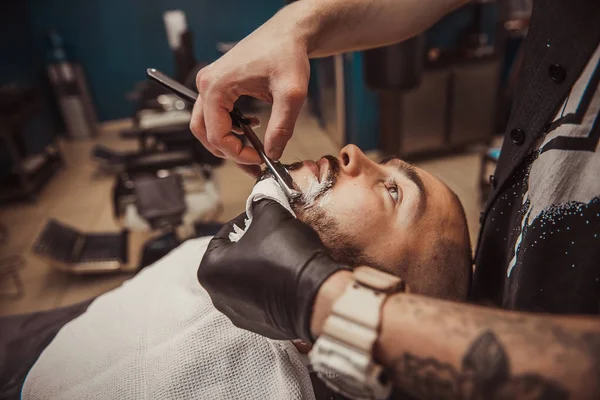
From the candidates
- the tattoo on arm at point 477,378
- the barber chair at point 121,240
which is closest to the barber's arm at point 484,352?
the tattoo on arm at point 477,378

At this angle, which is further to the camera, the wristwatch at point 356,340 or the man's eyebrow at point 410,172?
the man's eyebrow at point 410,172

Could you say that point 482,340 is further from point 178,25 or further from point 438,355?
point 178,25

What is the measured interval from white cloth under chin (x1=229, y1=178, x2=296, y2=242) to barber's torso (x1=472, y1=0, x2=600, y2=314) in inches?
21.1

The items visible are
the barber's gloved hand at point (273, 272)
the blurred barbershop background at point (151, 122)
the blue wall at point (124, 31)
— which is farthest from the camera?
the blue wall at point (124, 31)

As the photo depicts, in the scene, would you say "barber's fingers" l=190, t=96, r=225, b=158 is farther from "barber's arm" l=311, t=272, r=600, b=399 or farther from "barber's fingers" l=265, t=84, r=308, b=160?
"barber's arm" l=311, t=272, r=600, b=399

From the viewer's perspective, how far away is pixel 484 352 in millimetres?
504

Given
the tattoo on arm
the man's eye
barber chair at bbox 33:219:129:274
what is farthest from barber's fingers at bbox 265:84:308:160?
barber chair at bbox 33:219:129:274

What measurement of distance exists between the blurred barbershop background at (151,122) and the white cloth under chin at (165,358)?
0.53m

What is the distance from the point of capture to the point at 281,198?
96 cm

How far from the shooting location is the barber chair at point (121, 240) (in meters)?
2.57

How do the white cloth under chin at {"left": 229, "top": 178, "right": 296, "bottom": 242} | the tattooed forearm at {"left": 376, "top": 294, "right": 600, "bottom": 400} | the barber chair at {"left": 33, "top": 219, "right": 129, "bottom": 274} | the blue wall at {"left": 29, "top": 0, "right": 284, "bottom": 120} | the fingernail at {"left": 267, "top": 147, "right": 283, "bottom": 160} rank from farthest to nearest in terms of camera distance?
the blue wall at {"left": 29, "top": 0, "right": 284, "bottom": 120} → the barber chair at {"left": 33, "top": 219, "right": 129, "bottom": 274} → the fingernail at {"left": 267, "top": 147, "right": 283, "bottom": 160} → the white cloth under chin at {"left": 229, "top": 178, "right": 296, "bottom": 242} → the tattooed forearm at {"left": 376, "top": 294, "right": 600, "bottom": 400}

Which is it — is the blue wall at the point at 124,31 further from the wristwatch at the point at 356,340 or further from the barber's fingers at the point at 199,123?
the wristwatch at the point at 356,340

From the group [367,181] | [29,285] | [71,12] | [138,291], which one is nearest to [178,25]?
[71,12]

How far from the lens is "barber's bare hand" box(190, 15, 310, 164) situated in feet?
3.14
